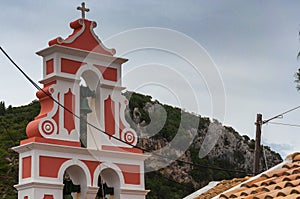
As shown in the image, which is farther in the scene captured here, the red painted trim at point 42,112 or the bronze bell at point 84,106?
the bronze bell at point 84,106

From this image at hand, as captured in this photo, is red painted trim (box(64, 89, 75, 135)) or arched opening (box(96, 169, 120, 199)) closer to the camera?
red painted trim (box(64, 89, 75, 135))

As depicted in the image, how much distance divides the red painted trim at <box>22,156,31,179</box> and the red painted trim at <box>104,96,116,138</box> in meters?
1.52

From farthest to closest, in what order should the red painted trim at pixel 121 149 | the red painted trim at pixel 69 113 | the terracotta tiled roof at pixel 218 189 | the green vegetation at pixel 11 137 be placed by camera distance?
1. the green vegetation at pixel 11 137
2. the terracotta tiled roof at pixel 218 189
3. the red painted trim at pixel 121 149
4. the red painted trim at pixel 69 113

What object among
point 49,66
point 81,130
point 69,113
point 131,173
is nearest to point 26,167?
point 69,113

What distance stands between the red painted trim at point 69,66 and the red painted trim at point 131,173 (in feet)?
5.63

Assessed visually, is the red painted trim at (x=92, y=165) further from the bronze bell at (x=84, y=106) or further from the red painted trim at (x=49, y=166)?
the bronze bell at (x=84, y=106)

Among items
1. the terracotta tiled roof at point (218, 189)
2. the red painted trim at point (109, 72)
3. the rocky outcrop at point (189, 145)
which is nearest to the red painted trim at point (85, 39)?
the red painted trim at point (109, 72)

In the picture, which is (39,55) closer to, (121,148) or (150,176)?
(121,148)

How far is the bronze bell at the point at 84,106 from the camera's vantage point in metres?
15.8

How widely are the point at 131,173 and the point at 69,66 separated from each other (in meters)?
2.11

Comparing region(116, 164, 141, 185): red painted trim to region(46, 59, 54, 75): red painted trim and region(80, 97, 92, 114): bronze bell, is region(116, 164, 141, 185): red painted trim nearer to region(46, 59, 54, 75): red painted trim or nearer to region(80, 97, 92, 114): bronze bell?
region(80, 97, 92, 114): bronze bell

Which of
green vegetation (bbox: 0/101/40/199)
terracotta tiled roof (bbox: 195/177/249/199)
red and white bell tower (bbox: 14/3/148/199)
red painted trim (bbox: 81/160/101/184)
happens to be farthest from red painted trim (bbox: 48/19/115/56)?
green vegetation (bbox: 0/101/40/199)

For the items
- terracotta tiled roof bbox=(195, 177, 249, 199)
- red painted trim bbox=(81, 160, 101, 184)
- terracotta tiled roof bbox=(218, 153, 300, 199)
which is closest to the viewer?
terracotta tiled roof bbox=(218, 153, 300, 199)

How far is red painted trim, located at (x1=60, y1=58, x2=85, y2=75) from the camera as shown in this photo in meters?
15.5
